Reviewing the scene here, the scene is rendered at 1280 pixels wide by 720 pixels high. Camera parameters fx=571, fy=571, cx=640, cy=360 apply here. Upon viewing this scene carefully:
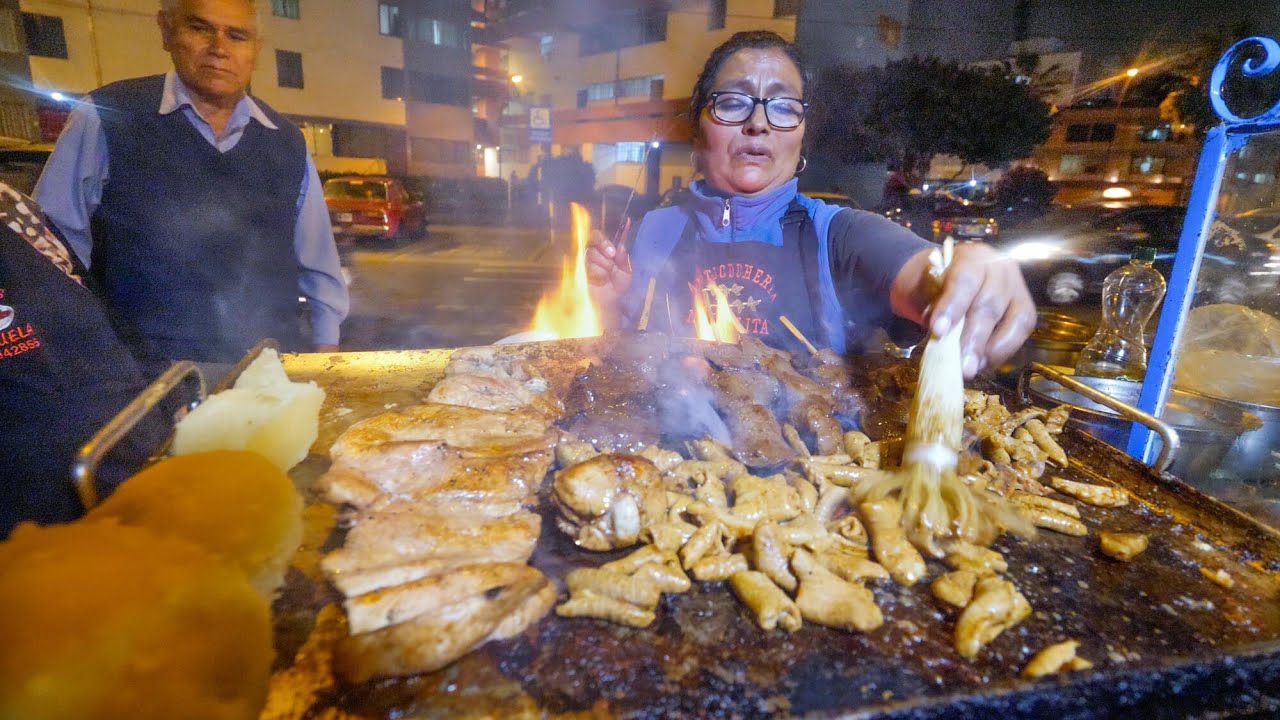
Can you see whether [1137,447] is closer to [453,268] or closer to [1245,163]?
[1245,163]

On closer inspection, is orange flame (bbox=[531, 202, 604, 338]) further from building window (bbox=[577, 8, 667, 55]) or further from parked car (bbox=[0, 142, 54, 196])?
building window (bbox=[577, 8, 667, 55])

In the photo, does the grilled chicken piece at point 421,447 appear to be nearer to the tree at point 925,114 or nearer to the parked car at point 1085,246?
the parked car at point 1085,246

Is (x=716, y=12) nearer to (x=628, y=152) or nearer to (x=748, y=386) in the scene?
(x=628, y=152)

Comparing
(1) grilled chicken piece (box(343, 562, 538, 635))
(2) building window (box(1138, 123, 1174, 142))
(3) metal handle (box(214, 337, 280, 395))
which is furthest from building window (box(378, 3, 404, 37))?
(2) building window (box(1138, 123, 1174, 142))

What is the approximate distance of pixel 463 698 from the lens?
1.34m

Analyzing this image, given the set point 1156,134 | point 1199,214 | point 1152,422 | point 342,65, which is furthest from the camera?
point 1156,134

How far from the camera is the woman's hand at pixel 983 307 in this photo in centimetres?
217

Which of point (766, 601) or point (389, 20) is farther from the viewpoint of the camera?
point (389, 20)

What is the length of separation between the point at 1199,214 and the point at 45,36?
34291mm

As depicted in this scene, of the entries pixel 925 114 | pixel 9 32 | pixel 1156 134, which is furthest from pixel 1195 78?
pixel 9 32

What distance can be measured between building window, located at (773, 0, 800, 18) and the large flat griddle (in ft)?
95.1

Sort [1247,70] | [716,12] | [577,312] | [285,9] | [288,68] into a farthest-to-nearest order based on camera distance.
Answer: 1. [288,68]
2. [285,9]
3. [716,12]
4. [577,312]
5. [1247,70]

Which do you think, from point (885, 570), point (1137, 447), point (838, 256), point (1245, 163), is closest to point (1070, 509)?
point (885, 570)

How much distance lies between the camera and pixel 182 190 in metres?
3.63
